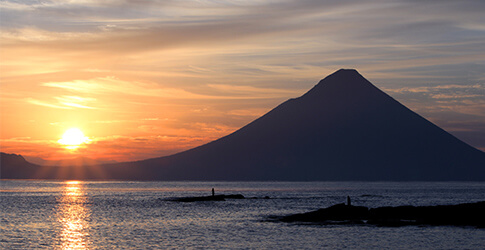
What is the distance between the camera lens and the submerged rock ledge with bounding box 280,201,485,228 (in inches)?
2511

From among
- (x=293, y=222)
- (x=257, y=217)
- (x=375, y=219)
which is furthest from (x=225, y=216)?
(x=375, y=219)

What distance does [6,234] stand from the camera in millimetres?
56625

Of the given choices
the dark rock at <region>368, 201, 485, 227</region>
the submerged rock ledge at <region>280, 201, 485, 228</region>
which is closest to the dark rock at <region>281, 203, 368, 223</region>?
the submerged rock ledge at <region>280, 201, 485, 228</region>

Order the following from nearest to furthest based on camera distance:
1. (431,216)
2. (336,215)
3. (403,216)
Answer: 1. (431,216)
2. (403,216)
3. (336,215)

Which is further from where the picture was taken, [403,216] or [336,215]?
[336,215]

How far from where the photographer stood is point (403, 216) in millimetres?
67250

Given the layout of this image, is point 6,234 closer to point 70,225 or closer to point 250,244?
point 70,225

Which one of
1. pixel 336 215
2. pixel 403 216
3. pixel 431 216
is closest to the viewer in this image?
pixel 431 216

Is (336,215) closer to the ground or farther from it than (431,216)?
farther from it

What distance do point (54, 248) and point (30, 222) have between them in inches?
921

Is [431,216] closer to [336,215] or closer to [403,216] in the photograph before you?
[403,216]

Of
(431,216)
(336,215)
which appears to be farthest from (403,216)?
(336,215)

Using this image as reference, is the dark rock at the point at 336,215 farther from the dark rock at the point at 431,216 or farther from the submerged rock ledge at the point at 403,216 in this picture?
the dark rock at the point at 431,216

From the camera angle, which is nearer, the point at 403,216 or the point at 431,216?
the point at 431,216
